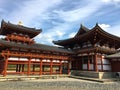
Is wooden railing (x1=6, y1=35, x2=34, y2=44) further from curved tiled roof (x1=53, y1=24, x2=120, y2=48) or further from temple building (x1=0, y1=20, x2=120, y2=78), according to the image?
curved tiled roof (x1=53, y1=24, x2=120, y2=48)

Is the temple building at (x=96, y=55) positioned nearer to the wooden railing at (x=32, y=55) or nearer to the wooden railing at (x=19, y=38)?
the wooden railing at (x=32, y=55)

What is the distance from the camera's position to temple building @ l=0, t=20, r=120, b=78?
2600 cm

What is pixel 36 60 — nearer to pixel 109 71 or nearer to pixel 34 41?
pixel 34 41

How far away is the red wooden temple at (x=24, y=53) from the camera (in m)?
25.2

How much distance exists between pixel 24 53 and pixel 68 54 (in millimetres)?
10984

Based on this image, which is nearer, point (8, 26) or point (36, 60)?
point (36, 60)

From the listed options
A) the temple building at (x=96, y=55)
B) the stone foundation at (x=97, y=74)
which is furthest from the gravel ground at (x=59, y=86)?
the temple building at (x=96, y=55)

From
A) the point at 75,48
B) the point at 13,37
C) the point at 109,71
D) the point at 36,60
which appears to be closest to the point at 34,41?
the point at 13,37

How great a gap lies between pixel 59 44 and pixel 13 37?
13.8m

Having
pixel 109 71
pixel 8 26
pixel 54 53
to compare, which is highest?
pixel 8 26

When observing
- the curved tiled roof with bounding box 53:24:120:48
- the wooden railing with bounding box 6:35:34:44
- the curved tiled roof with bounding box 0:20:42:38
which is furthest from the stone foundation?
the curved tiled roof with bounding box 0:20:42:38

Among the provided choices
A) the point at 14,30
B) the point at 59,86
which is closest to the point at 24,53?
the point at 14,30

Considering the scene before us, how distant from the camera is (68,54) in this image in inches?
1308

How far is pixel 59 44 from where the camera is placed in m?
40.5
